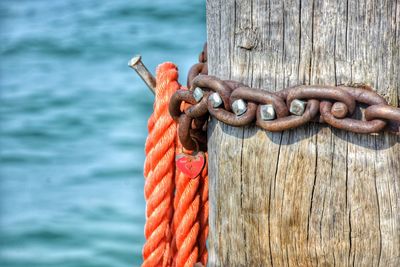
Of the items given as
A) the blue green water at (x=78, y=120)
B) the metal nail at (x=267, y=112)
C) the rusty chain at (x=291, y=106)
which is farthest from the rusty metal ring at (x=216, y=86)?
the blue green water at (x=78, y=120)

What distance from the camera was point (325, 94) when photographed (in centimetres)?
185

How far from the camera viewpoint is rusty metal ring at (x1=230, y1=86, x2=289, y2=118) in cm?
190

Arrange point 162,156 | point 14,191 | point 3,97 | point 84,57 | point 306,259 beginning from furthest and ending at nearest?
point 84,57, point 3,97, point 14,191, point 162,156, point 306,259

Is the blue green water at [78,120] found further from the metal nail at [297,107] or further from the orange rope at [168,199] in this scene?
the metal nail at [297,107]

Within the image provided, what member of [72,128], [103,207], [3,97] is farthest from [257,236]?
[3,97]

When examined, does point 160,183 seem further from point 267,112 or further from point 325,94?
point 325,94

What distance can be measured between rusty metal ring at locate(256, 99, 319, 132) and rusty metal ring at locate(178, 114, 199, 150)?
279mm

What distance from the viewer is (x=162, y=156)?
2359mm

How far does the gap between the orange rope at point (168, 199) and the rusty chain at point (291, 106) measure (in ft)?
0.77

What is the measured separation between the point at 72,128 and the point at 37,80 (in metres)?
1.42

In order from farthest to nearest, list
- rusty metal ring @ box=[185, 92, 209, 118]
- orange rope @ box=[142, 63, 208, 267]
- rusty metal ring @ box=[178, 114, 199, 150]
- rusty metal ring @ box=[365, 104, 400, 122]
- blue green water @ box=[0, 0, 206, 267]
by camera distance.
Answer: blue green water @ box=[0, 0, 206, 267] → orange rope @ box=[142, 63, 208, 267] → rusty metal ring @ box=[178, 114, 199, 150] → rusty metal ring @ box=[185, 92, 209, 118] → rusty metal ring @ box=[365, 104, 400, 122]

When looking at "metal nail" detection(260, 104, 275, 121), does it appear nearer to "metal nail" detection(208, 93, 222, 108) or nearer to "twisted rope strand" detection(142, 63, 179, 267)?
"metal nail" detection(208, 93, 222, 108)

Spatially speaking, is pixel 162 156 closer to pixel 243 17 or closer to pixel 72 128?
pixel 243 17

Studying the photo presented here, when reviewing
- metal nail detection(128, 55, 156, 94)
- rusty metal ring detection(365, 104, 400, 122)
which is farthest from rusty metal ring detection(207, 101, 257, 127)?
metal nail detection(128, 55, 156, 94)
